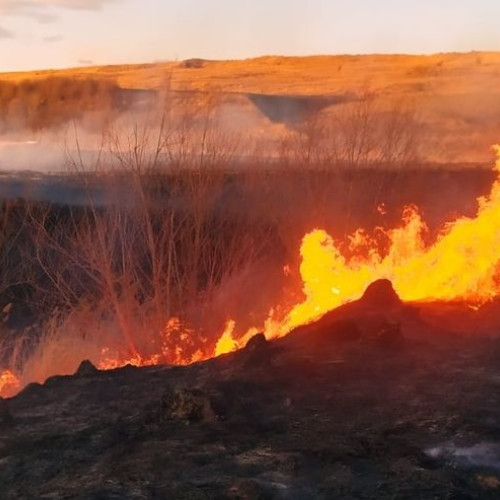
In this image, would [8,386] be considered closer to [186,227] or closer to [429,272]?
[429,272]

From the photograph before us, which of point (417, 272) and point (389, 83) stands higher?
point (389, 83)

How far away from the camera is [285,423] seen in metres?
6.79

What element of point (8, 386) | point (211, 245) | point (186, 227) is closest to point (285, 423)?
point (8, 386)

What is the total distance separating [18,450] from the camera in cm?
680

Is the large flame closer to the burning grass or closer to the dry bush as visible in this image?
the burning grass

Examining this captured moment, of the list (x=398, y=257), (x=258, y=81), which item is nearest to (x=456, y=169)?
(x=398, y=257)

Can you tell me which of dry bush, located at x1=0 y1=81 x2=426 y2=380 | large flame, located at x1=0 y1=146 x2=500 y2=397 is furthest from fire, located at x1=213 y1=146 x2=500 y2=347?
dry bush, located at x1=0 y1=81 x2=426 y2=380

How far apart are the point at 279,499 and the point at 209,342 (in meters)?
12.3

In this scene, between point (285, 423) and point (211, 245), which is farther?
point (211, 245)

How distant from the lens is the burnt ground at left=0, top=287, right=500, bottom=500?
18.5 feet

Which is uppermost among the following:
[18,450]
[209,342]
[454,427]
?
[454,427]

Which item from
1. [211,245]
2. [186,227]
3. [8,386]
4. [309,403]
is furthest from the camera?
[211,245]

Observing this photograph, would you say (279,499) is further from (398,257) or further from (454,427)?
(398,257)

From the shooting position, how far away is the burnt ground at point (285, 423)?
18.5 feet
